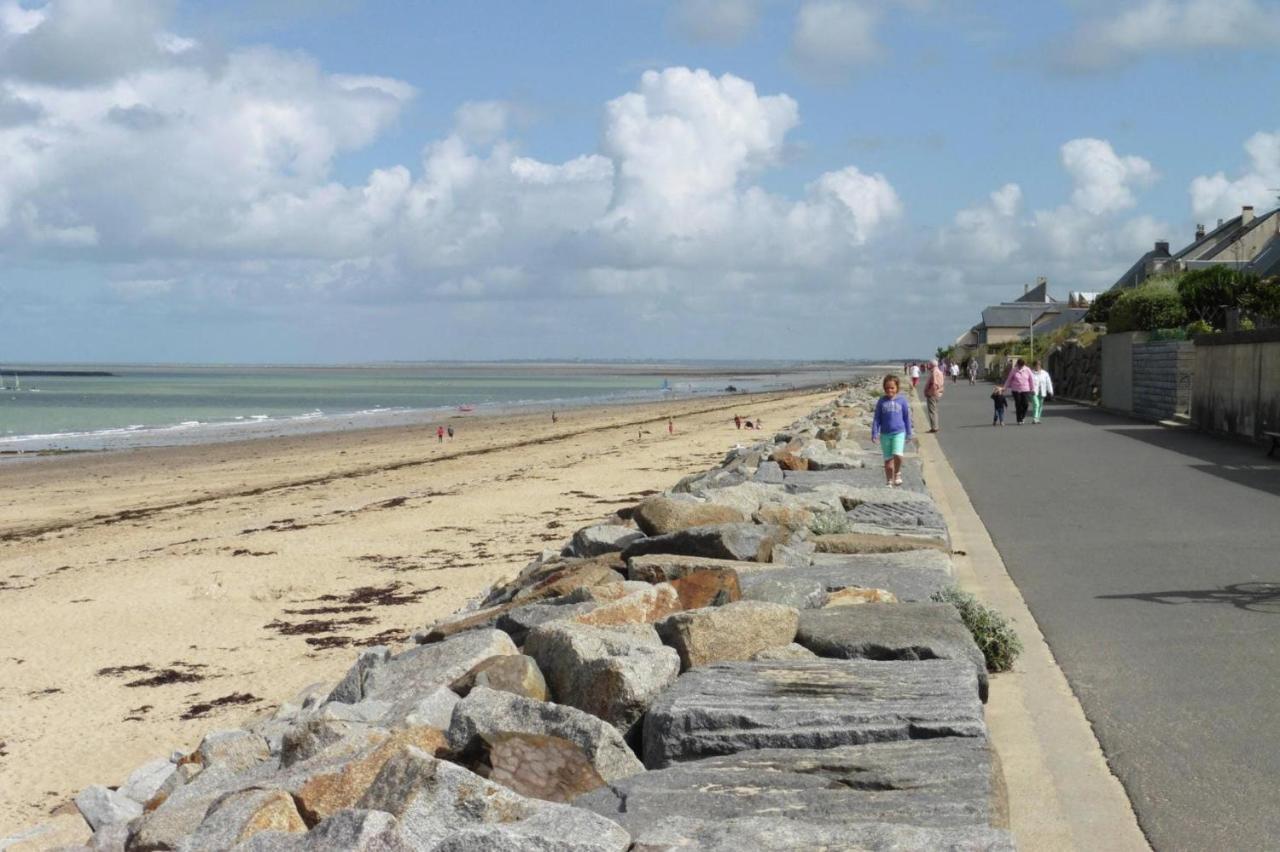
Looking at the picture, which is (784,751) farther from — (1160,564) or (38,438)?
(38,438)

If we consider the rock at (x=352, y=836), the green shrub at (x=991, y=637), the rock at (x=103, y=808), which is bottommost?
the rock at (x=103, y=808)

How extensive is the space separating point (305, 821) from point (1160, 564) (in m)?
7.60

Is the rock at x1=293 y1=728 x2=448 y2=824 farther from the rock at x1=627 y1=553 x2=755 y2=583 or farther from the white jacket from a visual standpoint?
the white jacket

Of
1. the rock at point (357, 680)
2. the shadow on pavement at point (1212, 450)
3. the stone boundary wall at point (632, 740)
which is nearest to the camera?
the stone boundary wall at point (632, 740)

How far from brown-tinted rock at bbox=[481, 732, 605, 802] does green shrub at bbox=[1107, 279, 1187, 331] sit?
34.8 meters

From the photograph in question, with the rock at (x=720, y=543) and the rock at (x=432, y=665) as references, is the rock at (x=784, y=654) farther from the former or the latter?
the rock at (x=720, y=543)

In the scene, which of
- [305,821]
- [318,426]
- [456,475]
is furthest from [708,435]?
[305,821]

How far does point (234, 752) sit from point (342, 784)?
1.75 m

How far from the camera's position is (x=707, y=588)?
24.4 feet

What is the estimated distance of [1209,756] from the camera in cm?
545

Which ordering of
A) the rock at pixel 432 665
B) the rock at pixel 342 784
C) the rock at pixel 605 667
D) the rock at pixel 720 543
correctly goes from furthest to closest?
1. the rock at pixel 720 543
2. the rock at pixel 432 665
3. the rock at pixel 605 667
4. the rock at pixel 342 784

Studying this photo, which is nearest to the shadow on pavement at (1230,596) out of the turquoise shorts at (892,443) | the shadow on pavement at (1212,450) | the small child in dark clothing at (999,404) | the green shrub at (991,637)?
the green shrub at (991,637)

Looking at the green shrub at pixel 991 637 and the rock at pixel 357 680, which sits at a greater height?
the green shrub at pixel 991 637

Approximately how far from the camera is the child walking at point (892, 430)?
1460 cm
